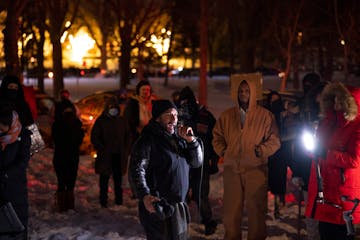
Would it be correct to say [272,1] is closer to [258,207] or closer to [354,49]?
[354,49]

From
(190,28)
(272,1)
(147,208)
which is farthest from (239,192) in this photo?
(190,28)

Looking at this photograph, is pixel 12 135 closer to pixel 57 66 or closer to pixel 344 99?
pixel 344 99

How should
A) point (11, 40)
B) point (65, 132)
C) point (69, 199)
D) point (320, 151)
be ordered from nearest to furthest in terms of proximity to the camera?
point (320, 151)
point (65, 132)
point (69, 199)
point (11, 40)

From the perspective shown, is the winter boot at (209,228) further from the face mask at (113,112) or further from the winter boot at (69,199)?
the face mask at (113,112)

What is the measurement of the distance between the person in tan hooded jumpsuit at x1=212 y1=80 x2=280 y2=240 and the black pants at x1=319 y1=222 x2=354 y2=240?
1.31m

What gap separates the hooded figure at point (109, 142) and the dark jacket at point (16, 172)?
11.3 feet

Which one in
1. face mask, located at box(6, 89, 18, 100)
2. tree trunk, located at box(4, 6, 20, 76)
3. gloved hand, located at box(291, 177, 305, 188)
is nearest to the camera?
gloved hand, located at box(291, 177, 305, 188)

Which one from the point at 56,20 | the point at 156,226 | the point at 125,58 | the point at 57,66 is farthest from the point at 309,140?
the point at 125,58

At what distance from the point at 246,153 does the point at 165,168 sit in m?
1.88

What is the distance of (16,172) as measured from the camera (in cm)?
592

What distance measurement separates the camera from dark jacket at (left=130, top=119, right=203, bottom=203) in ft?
17.3

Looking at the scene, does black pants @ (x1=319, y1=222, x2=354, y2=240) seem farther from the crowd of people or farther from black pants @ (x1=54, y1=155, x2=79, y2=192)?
black pants @ (x1=54, y1=155, x2=79, y2=192)

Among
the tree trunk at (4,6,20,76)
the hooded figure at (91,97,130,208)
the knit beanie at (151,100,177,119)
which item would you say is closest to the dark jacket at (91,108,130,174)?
the hooded figure at (91,97,130,208)

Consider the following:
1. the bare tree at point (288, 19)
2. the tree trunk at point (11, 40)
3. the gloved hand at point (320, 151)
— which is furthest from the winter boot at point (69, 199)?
the bare tree at point (288, 19)
